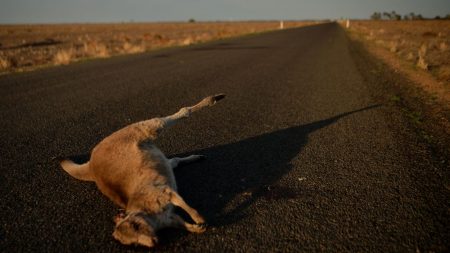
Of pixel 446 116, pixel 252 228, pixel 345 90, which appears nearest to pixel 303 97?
pixel 345 90

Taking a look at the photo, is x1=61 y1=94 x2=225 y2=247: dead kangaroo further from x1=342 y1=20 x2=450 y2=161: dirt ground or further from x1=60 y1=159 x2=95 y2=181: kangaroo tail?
x1=342 y1=20 x2=450 y2=161: dirt ground

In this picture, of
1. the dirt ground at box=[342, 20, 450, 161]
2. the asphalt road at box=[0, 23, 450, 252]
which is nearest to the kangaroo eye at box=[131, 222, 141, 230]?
the asphalt road at box=[0, 23, 450, 252]

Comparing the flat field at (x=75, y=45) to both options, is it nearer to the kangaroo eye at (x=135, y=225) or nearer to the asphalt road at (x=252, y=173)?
the asphalt road at (x=252, y=173)

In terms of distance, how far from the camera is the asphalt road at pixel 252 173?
2836 mm

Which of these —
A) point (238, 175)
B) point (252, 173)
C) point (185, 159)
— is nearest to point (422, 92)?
point (252, 173)

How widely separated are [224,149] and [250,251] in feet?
7.11

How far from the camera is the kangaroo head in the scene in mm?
2525

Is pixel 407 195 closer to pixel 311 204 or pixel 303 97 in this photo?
pixel 311 204

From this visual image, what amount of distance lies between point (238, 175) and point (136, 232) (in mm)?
1613

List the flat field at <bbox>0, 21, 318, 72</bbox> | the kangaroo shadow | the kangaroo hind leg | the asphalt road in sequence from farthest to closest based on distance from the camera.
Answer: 1. the flat field at <bbox>0, 21, 318, 72</bbox>
2. the kangaroo hind leg
3. the kangaroo shadow
4. the asphalt road

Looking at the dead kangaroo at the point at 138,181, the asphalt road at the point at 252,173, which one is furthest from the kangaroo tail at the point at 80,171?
the asphalt road at the point at 252,173

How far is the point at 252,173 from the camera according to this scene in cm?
394

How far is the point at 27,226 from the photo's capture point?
307 centimetres

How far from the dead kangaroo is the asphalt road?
0.19 metres
